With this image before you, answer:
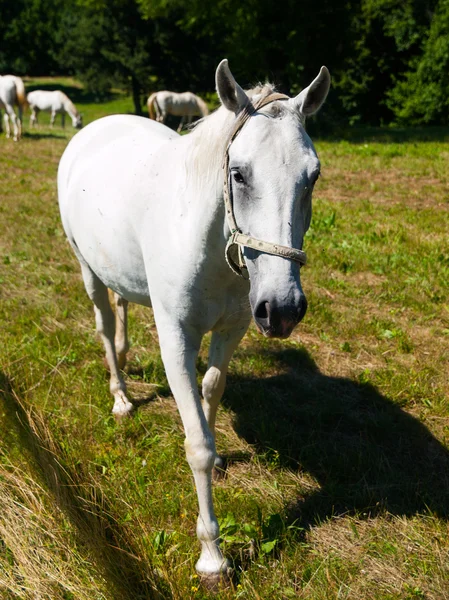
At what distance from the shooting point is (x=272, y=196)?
73.5 inches

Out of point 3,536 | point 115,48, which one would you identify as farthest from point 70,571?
point 115,48

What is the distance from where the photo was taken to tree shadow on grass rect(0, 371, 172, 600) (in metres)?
2.19

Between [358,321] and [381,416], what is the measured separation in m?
1.26

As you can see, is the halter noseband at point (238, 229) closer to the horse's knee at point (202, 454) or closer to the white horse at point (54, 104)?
the horse's knee at point (202, 454)

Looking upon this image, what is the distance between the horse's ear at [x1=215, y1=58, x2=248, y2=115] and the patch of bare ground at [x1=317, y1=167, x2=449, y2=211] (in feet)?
19.3

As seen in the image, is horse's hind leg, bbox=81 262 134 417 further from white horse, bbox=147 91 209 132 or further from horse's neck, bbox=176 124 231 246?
white horse, bbox=147 91 209 132

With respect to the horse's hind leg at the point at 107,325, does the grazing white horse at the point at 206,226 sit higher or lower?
higher

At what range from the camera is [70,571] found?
7.20 ft

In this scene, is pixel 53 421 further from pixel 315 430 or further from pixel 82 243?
pixel 315 430

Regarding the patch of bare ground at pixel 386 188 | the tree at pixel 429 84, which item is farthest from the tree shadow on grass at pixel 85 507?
the tree at pixel 429 84

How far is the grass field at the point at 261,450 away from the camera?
2.28 meters

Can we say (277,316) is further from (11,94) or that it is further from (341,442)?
(11,94)

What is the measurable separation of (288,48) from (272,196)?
55.2 ft

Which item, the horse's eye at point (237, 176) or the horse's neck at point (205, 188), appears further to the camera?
the horse's neck at point (205, 188)
